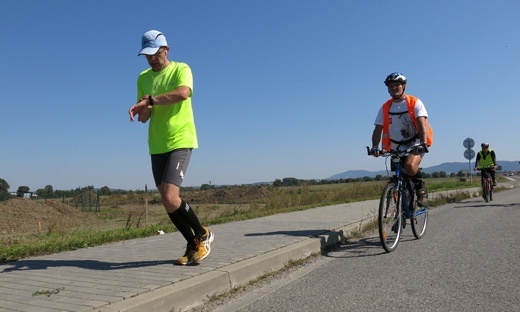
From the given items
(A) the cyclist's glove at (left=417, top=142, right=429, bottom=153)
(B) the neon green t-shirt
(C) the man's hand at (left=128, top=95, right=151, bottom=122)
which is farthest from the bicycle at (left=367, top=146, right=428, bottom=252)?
(C) the man's hand at (left=128, top=95, right=151, bottom=122)

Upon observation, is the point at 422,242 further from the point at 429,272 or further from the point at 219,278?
the point at 219,278

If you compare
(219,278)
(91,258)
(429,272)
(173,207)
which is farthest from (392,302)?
(91,258)

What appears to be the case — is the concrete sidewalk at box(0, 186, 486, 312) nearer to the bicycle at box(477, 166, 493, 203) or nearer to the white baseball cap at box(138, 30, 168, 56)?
the white baseball cap at box(138, 30, 168, 56)

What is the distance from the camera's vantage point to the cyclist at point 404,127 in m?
6.49

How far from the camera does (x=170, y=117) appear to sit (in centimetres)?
478

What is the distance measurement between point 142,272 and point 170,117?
1.58m

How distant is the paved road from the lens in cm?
384

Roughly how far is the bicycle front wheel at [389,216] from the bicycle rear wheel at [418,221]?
1.63ft

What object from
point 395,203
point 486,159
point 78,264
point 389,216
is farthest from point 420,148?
point 486,159

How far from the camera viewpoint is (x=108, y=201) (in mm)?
47500

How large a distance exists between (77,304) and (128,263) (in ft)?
5.51

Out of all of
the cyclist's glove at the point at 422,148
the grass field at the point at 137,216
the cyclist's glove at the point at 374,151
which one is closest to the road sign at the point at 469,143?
the grass field at the point at 137,216

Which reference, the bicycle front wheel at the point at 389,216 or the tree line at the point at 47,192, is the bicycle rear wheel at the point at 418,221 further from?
the tree line at the point at 47,192

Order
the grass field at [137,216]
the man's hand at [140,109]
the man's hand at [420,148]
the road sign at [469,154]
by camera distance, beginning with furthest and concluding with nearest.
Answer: the road sign at [469,154], the grass field at [137,216], the man's hand at [420,148], the man's hand at [140,109]
